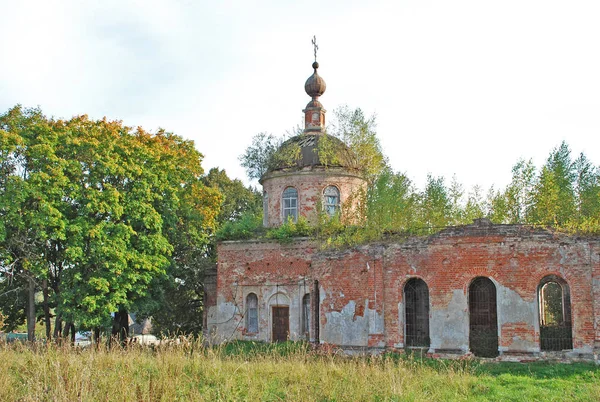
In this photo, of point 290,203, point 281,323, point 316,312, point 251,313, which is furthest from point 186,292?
point 316,312

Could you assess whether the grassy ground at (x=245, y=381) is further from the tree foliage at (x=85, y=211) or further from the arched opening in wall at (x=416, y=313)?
the tree foliage at (x=85, y=211)

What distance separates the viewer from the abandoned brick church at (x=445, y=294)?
1527 cm

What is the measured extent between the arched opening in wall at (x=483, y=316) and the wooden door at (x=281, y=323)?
→ 769 cm

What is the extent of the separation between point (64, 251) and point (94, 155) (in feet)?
12.0

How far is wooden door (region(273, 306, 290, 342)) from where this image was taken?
23.2 metres

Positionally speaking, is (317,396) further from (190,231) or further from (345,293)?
(190,231)

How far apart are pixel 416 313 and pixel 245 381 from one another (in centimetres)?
885

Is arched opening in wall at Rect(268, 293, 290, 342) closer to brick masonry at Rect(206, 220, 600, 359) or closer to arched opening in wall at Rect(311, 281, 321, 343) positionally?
arched opening in wall at Rect(311, 281, 321, 343)

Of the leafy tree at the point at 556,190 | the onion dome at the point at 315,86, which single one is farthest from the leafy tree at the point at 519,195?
the onion dome at the point at 315,86

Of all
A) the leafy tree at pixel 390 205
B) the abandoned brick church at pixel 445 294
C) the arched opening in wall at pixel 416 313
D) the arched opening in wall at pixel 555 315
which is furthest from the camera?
the leafy tree at pixel 390 205

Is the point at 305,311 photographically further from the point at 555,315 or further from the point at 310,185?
the point at 555,315

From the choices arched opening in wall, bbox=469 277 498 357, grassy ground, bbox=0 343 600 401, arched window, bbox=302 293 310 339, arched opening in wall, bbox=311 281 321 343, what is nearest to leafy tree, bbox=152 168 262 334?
arched window, bbox=302 293 310 339

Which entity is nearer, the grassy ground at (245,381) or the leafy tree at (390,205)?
the grassy ground at (245,381)

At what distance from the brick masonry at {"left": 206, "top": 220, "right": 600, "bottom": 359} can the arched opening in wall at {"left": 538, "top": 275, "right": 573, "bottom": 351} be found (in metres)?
0.89
